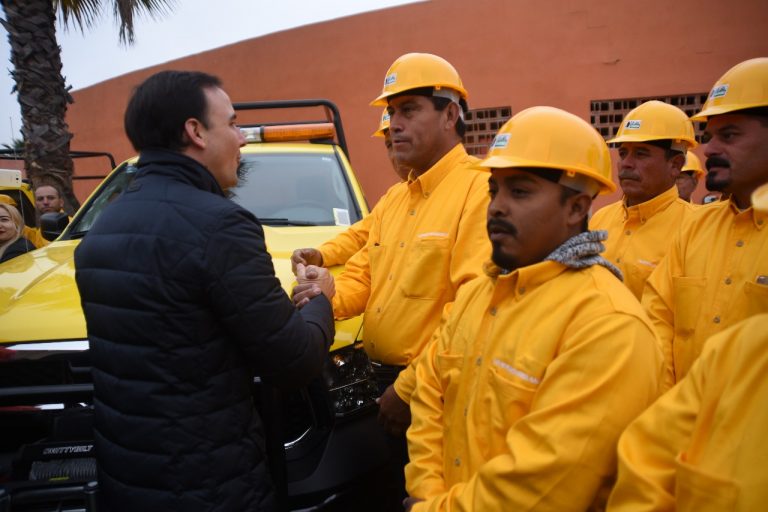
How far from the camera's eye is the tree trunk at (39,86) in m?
7.54

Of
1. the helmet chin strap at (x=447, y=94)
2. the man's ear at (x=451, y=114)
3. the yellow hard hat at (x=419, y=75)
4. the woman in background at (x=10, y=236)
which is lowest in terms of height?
the woman in background at (x=10, y=236)

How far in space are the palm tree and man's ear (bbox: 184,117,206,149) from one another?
6.96 m

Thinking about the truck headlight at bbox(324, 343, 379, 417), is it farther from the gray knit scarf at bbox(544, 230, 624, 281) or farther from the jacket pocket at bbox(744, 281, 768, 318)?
the jacket pocket at bbox(744, 281, 768, 318)

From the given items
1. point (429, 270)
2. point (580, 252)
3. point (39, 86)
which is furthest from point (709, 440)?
point (39, 86)

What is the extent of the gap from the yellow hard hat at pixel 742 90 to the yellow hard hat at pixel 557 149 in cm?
96

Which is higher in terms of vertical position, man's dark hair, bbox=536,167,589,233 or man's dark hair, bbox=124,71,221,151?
man's dark hair, bbox=124,71,221,151

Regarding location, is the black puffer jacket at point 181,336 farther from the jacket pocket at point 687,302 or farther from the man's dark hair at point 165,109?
the jacket pocket at point 687,302

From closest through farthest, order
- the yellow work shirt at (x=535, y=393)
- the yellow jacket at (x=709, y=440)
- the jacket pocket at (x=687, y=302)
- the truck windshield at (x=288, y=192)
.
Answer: the yellow jacket at (x=709, y=440), the yellow work shirt at (x=535, y=393), the jacket pocket at (x=687, y=302), the truck windshield at (x=288, y=192)

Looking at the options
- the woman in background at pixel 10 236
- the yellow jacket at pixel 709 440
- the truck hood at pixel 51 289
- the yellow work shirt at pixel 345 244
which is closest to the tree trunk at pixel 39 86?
the woman in background at pixel 10 236

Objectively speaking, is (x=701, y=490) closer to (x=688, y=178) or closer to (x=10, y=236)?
(x=10, y=236)

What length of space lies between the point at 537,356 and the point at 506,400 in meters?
0.15

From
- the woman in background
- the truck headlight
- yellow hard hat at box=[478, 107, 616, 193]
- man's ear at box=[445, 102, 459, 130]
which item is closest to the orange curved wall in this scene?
man's ear at box=[445, 102, 459, 130]

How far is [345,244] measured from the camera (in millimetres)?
3301

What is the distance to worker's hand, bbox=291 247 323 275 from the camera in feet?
9.61
